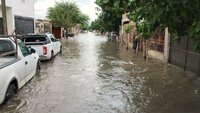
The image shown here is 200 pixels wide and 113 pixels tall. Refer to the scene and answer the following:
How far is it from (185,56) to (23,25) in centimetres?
1576

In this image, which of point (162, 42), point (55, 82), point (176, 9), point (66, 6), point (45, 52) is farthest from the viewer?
point (66, 6)

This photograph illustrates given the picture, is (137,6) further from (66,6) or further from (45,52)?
(66,6)

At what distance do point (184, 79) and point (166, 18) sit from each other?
6.10 meters

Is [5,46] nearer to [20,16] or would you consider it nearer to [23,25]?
[20,16]

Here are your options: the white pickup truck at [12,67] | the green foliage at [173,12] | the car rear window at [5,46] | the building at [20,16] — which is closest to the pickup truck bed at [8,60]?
the white pickup truck at [12,67]

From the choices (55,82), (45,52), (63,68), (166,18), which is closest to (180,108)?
(166,18)

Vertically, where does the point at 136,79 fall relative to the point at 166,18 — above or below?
below

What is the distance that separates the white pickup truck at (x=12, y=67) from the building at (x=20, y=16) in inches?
453

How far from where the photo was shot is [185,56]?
11.3 meters

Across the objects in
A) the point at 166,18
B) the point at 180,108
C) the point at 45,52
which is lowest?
the point at 180,108

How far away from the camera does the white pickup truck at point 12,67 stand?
5.88 m

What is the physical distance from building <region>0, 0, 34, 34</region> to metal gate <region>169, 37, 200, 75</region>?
41.2 ft

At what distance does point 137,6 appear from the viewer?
15.8ft

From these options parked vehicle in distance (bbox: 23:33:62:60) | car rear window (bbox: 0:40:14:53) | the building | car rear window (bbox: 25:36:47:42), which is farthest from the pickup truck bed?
the building
